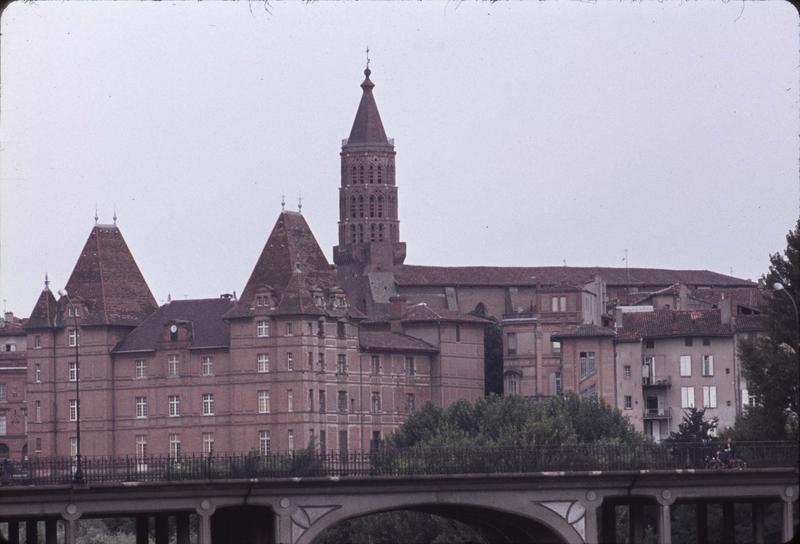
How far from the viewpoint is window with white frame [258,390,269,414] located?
7593 inches

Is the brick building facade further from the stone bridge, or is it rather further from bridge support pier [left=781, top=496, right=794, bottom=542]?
bridge support pier [left=781, top=496, right=794, bottom=542]

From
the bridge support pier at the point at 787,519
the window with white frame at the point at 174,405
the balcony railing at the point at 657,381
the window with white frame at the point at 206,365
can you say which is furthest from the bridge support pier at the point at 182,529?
the window with white frame at the point at 174,405

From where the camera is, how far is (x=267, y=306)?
192 m

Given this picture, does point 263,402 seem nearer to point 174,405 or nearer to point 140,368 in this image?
point 174,405

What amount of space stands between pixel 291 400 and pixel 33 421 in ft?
66.2

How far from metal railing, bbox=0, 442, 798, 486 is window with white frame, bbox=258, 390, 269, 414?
96582mm

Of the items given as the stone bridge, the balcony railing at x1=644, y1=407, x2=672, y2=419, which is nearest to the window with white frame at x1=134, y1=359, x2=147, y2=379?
the balcony railing at x1=644, y1=407, x2=672, y2=419

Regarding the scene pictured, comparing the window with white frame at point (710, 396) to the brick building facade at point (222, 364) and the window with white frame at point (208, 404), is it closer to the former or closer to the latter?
the brick building facade at point (222, 364)

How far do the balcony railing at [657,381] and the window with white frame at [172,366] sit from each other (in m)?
33.7

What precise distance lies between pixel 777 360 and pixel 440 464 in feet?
77.1

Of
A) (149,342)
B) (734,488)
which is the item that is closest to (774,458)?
(734,488)

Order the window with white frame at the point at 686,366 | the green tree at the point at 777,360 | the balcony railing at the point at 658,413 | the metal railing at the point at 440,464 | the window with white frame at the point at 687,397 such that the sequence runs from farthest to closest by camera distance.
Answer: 1. the balcony railing at the point at 658,413
2. the window with white frame at the point at 686,366
3. the window with white frame at the point at 687,397
4. the green tree at the point at 777,360
5. the metal railing at the point at 440,464

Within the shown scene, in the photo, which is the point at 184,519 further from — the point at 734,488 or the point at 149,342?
the point at 149,342

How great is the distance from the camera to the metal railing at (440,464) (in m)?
87.2
